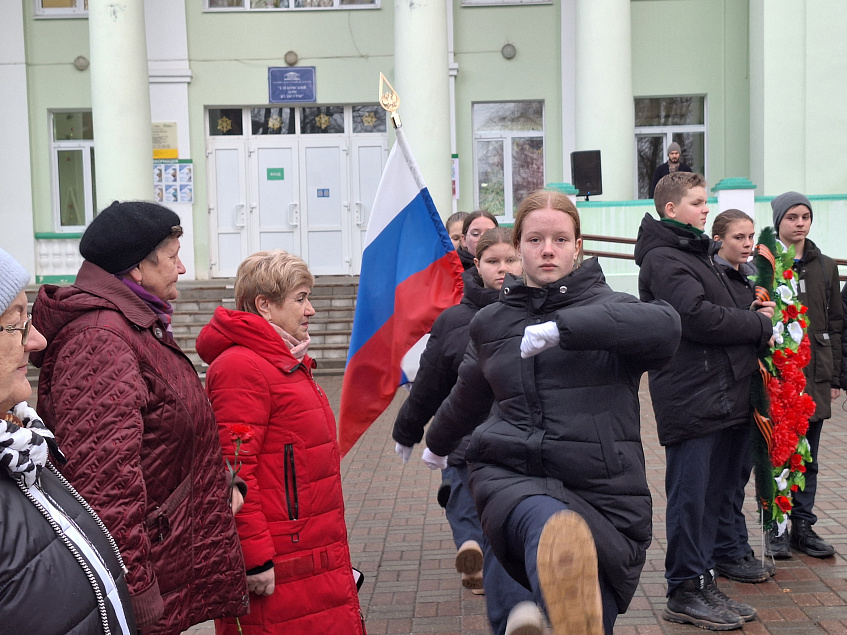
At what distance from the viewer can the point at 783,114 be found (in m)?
15.7

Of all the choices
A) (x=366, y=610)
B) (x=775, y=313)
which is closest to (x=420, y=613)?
(x=366, y=610)

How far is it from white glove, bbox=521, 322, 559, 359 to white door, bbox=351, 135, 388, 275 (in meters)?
15.3

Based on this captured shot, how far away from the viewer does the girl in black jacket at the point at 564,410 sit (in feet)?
9.36

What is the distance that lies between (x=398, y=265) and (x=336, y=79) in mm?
12799

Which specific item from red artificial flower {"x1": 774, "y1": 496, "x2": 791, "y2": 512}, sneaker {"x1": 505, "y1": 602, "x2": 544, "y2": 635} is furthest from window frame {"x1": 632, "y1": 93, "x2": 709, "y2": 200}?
sneaker {"x1": 505, "y1": 602, "x2": 544, "y2": 635}

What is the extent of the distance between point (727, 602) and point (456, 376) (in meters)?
1.60

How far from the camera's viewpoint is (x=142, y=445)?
260cm

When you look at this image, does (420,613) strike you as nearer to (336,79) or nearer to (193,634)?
(193,634)

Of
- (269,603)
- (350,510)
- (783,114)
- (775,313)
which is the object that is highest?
(783,114)

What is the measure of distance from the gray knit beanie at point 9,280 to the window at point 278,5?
16.6 metres

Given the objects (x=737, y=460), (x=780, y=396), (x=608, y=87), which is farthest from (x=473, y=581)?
(x=608, y=87)

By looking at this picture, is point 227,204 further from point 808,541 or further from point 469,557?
point 808,541

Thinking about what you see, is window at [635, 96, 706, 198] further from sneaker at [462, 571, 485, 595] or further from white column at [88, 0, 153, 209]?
sneaker at [462, 571, 485, 595]

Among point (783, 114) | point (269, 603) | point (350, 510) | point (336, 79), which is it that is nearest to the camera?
point (269, 603)
